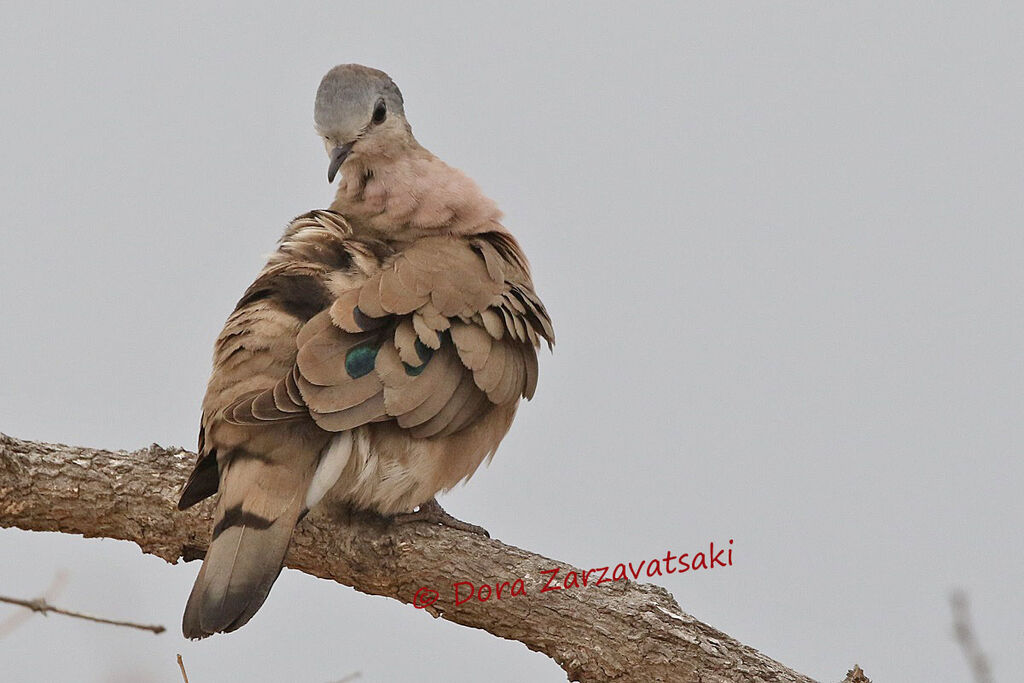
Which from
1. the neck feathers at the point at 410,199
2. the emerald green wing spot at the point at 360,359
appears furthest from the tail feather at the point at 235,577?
the neck feathers at the point at 410,199

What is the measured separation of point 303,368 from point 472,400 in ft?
1.61

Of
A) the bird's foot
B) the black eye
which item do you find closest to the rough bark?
the bird's foot

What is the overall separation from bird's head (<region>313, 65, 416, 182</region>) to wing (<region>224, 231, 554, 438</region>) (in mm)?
443

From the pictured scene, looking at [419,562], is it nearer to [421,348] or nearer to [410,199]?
[421,348]

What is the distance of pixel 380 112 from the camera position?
3672 mm

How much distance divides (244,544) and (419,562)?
21.7 inches

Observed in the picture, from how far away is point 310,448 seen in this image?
274 centimetres

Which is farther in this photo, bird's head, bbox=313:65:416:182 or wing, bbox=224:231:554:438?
bird's head, bbox=313:65:416:182

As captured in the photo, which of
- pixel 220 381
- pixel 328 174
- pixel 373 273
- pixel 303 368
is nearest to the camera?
pixel 303 368

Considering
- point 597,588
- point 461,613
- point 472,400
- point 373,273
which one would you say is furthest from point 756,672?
point 373,273

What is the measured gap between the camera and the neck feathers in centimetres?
339

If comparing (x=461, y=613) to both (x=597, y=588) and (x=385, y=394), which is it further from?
(x=385, y=394)

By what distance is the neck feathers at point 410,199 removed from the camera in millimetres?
3395

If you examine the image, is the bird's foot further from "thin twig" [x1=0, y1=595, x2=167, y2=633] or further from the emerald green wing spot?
"thin twig" [x1=0, y1=595, x2=167, y2=633]
